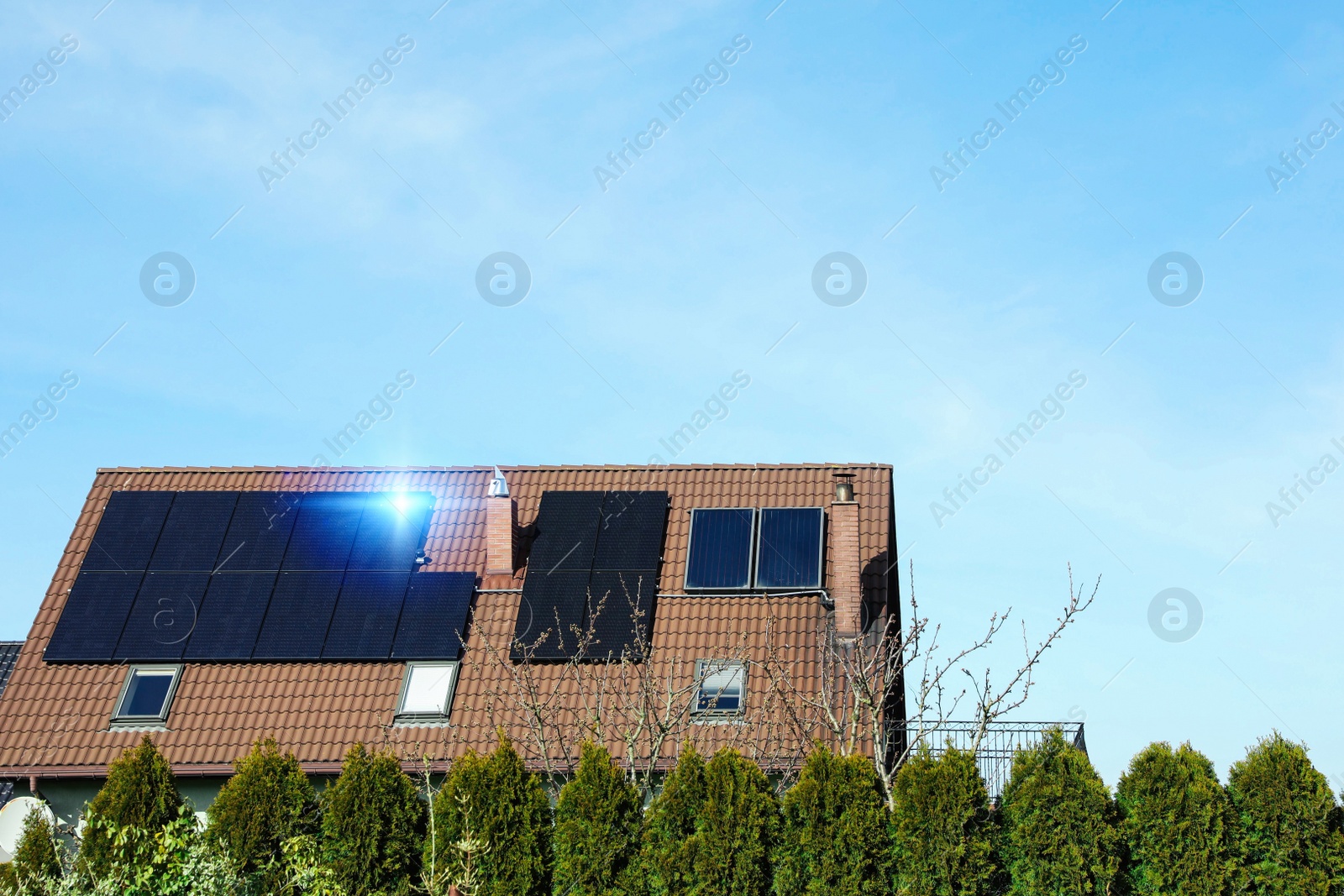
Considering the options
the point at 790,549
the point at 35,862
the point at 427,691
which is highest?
the point at 790,549

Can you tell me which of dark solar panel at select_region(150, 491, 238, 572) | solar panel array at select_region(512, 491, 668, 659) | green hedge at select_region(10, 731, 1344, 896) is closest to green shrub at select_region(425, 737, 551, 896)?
green hedge at select_region(10, 731, 1344, 896)

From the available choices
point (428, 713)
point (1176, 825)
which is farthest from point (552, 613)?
point (1176, 825)

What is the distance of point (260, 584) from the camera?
19578 mm

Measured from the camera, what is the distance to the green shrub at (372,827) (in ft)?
39.5

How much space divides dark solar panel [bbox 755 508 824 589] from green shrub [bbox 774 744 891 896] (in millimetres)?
6738

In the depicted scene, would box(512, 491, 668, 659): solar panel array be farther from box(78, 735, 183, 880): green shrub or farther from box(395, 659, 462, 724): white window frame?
box(78, 735, 183, 880): green shrub

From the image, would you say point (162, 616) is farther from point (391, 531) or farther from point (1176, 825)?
point (1176, 825)

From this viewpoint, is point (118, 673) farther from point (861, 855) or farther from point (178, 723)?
point (861, 855)

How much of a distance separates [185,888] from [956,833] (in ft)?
24.7

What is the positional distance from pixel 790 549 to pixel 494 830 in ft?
27.2

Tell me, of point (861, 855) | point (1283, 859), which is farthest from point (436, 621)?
point (1283, 859)

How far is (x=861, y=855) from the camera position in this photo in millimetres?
11602

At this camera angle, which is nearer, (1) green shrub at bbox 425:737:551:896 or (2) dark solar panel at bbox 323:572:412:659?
(1) green shrub at bbox 425:737:551:896

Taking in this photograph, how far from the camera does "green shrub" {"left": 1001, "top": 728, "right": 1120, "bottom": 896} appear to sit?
37.6 feet
